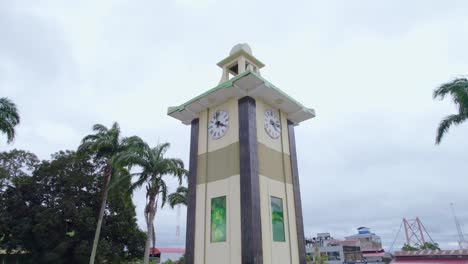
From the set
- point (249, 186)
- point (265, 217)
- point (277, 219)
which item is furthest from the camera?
point (277, 219)

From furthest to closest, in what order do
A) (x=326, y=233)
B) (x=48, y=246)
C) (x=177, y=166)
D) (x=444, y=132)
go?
(x=326, y=233) < (x=48, y=246) < (x=177, y=166) < (x=444, y=132)

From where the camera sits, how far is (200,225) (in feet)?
49.6

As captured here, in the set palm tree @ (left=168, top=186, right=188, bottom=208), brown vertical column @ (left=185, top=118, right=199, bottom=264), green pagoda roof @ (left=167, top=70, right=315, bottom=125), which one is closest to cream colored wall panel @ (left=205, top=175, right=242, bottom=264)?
brown vertical column @ (left=185, top=118, right=199, bottom=264)

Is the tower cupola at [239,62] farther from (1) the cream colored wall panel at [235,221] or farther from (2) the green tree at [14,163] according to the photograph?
(2) the green tree at [14,163]

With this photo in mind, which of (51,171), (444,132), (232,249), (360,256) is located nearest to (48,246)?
(51,171)

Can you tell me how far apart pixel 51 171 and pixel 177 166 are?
16964 millimetres

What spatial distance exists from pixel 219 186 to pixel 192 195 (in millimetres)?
1748

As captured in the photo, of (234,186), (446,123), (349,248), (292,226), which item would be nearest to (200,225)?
(234,186)

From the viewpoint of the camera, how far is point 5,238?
30750 mm

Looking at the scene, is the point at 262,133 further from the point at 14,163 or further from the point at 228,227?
the point at 14,163

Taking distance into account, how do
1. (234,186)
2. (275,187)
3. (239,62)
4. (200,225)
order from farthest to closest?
1. (239,62)
2. (275,187)
3. (200,225)
4. (234,186)

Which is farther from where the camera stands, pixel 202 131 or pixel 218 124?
pixel 202 131

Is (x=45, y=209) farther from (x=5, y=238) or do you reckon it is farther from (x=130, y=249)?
(x=130, y=249)

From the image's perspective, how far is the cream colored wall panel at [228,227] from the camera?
13438 millimetres
